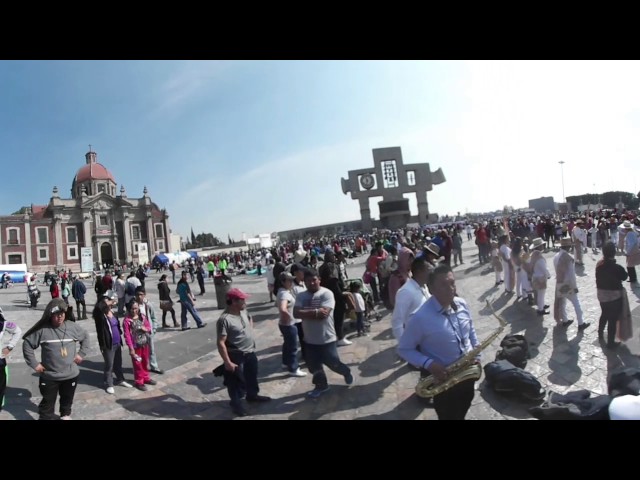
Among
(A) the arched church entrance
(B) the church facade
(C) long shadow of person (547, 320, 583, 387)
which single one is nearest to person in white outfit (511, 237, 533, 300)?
(C) long shadow of person (547, 320, 583, 387)

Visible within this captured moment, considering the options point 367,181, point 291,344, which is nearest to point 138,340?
point 291,344

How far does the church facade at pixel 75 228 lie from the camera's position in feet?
84.8

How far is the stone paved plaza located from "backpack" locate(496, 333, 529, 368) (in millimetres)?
173

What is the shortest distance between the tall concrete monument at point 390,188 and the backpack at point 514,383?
56.1m

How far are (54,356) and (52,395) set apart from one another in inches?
18.5

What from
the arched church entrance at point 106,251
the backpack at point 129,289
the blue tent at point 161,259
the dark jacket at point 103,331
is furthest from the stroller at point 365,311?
the arched church entrance at point 106,251

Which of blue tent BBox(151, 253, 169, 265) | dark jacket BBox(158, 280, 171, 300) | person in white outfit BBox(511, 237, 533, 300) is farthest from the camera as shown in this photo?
blue tent BBox(151, 253, 169, 265)

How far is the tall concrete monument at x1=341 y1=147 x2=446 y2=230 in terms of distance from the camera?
5847 centimetres

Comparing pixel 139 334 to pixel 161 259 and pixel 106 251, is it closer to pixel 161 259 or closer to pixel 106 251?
pixel 161 259

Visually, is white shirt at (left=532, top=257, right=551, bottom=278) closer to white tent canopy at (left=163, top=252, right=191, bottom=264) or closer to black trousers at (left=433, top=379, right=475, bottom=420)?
black trousers at (left=433, top=379, right=475, bottom=420)

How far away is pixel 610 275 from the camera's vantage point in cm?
470
